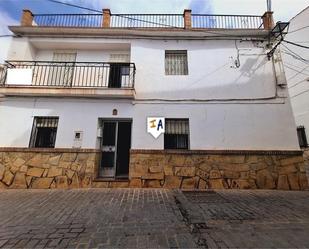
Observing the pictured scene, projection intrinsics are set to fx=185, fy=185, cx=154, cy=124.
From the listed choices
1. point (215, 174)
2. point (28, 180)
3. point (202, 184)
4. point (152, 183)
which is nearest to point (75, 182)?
point (28, 180)

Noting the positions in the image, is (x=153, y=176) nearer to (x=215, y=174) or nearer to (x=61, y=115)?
(x=215, y=174)

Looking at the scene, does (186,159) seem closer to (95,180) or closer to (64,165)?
(95,180)

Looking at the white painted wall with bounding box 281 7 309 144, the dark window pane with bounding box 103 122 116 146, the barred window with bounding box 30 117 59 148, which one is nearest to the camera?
the barred window with bounding box 30 117 59 148

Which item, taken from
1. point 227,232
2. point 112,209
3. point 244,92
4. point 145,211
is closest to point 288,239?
point 227,232

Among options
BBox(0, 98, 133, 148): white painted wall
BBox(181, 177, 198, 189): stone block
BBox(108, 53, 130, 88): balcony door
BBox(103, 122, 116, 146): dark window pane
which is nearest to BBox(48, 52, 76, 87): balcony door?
BBox(0, 98, 133, 148): white painted wall

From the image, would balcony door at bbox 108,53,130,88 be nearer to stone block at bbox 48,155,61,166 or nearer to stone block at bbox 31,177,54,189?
stone block at bbox 48,155,61,166

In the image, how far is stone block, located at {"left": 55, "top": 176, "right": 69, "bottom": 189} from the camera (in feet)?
22.7

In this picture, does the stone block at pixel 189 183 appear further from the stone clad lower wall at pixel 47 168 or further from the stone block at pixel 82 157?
the stone block at pixel 82 157

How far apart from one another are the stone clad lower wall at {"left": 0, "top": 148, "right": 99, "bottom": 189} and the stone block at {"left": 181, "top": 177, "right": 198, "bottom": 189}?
11.3 feet

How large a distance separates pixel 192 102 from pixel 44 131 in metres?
6.20

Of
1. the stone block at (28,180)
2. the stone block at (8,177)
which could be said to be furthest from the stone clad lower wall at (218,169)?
the stone block at (8,177)

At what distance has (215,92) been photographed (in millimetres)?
7812

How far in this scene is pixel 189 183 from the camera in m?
7.05

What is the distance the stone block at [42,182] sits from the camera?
22.6ft
